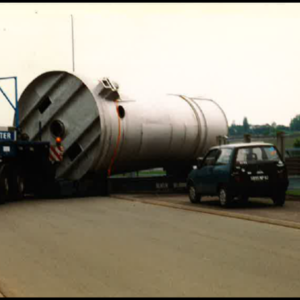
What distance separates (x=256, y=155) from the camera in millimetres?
15852

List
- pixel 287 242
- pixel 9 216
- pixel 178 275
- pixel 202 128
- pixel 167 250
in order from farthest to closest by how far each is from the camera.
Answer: pixel 202 128 < pixel 9 216 < pixel 287 242 < pixel 167 250 < pixel 178 275

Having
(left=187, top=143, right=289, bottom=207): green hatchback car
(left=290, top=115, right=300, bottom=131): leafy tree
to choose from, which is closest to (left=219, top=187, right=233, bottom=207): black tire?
(left=187, top=143, right=289, bottom=207): green hatchback car

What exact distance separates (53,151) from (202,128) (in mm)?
5945

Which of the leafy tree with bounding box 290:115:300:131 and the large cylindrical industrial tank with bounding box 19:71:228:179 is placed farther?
the leafy tree with bounding box 290:115:300:131

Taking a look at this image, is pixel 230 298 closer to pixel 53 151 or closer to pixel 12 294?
pixel 12 294

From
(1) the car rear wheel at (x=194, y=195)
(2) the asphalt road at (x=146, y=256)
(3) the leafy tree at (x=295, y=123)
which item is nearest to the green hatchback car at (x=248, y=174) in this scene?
(1) the car rear wheel at (x=194, y=195)

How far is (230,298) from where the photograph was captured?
6133mm

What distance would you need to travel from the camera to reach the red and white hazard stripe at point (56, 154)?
20594 millimetres

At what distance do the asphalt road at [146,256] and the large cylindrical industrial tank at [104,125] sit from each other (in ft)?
20.9

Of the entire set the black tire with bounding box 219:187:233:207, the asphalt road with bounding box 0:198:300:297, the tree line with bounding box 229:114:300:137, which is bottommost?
the tree line with bounding box 229:114:300:137

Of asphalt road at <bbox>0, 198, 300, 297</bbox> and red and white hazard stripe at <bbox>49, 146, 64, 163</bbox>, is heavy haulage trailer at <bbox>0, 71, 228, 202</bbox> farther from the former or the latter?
asphalt road at <bbox>0, 198, 300, 297</bbox>

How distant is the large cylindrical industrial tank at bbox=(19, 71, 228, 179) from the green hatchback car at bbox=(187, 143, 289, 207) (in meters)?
4.96

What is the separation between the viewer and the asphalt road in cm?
670

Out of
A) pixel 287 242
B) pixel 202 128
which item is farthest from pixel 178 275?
pixel 202 128
